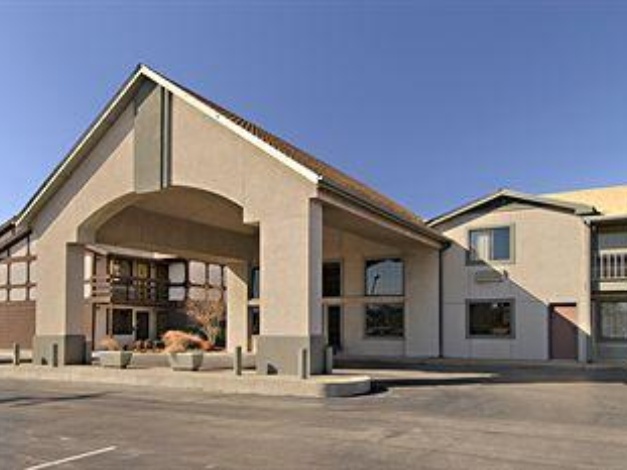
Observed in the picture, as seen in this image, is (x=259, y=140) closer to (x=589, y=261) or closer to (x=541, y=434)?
(x=541, y=434)

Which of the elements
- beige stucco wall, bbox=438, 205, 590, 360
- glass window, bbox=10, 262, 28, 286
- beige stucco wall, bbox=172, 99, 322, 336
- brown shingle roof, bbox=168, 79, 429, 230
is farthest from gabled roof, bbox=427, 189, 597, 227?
glass window, bbox=10, 262, 28, 286

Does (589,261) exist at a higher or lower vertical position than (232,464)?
higher

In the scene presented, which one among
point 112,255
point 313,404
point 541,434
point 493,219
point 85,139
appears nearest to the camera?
point 541,434

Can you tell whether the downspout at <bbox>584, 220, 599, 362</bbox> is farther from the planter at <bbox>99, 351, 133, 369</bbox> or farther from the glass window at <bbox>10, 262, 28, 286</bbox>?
the glass window at <bbox>10, 262, 28, 286</bbox>

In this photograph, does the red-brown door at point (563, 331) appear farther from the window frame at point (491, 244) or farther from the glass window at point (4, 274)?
the glass window at point (4, 274)

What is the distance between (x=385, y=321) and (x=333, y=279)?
310 centimetres

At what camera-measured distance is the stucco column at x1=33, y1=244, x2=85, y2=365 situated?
21.6 metres

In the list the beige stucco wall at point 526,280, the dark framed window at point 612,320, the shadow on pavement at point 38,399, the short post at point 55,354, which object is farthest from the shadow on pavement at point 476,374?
the short post at point 55,354

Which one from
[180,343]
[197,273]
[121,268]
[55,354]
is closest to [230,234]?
[180,343]

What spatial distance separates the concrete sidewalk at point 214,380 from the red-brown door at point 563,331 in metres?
11.8

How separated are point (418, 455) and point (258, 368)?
8.92m

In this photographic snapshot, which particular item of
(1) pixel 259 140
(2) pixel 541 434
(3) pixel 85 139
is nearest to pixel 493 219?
(1) pixel 259 140

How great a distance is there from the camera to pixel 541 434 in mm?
10562

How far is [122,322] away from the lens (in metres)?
39.5
